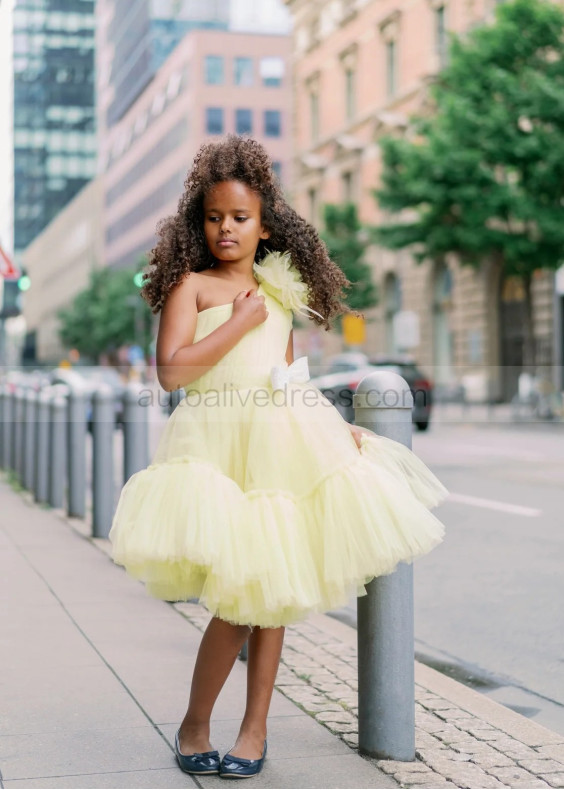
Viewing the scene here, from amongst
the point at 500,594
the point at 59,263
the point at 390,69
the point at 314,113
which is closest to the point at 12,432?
the point at 500,594

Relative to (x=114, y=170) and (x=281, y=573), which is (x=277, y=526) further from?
(x=114, y=170)

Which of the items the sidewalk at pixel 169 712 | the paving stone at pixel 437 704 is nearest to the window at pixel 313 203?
the sidewalk at pixel 169 712

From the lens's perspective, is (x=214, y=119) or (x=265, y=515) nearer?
(x=265, y=515)

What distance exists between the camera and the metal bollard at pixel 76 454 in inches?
379

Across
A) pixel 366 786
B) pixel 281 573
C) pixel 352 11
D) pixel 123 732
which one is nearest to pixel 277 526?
pixel 281 573

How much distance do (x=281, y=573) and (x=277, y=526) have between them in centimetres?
14

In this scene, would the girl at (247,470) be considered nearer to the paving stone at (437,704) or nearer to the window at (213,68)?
the paving stone at (437,704)

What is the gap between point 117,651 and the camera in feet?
16.1

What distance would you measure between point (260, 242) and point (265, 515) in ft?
3.08

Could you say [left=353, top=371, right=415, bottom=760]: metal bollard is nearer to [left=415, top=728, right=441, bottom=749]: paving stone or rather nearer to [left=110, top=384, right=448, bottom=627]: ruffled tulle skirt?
[left=415, top=728, right=441, bottom=749]: paving stone

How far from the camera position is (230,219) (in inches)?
137

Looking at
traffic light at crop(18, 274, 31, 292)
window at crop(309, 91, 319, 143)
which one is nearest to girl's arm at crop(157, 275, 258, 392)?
traffic light at crop(18, 274, 31, 292)

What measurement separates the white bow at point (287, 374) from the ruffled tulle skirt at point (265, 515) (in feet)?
0.10

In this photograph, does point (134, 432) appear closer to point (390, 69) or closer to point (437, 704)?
point (437, 704)
